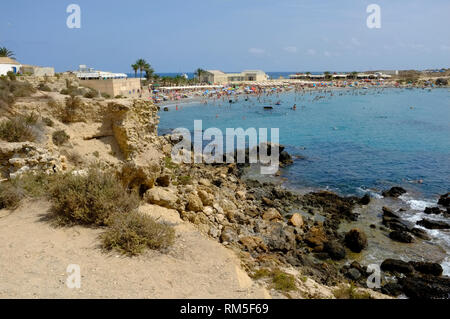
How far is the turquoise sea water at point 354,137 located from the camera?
20.2 m

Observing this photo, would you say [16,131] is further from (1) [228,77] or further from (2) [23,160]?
(1) [228,77]

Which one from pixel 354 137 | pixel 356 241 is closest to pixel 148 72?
pixel 354 137

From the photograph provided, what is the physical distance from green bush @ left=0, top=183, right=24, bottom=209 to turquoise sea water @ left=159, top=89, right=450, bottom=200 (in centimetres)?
1513

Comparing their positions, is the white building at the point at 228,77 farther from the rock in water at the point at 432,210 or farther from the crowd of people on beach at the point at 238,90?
the rock in water at the point at 432,210

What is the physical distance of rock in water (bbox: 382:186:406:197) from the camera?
17.4 m

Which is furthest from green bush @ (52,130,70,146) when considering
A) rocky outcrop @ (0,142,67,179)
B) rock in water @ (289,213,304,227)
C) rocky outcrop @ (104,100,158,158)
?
rock in water @ (289,213,304,227)

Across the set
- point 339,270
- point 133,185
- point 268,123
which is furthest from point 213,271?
point 268,123

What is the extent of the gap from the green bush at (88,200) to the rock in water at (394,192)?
15.2 m

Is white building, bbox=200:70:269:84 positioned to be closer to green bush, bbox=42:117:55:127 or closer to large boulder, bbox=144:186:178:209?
green bush, bbox=42:117:55:127

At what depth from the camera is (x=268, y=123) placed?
43688 mm

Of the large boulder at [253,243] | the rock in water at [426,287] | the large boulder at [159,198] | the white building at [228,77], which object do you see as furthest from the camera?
the white building at [228,77]

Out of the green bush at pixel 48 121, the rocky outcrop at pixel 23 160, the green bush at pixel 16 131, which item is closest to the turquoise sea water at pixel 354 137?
the green bush at pixel 48 121

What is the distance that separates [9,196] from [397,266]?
12.2 metres
